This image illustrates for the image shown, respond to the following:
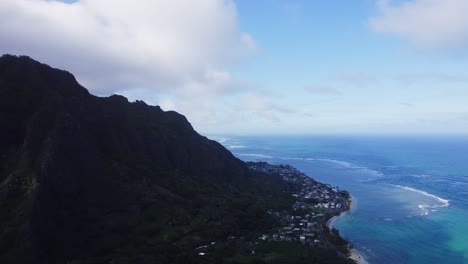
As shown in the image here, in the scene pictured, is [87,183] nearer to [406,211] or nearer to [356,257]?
[356,257]

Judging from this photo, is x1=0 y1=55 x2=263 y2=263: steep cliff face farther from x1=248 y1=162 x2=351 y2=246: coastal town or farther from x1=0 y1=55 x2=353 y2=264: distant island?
x1=248 y1=162 x2=351 y2=246: coastal town

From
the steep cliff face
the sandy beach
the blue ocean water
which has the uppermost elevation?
the steep cliff face

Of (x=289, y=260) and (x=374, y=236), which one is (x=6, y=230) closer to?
(x=289, y=260)

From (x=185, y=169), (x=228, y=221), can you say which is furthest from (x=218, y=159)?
(x=228, y=221)

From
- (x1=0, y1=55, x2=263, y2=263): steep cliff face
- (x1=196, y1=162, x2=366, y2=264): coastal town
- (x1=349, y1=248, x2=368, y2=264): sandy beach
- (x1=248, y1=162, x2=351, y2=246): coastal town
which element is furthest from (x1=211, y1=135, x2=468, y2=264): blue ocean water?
(x1=0, y1=55, x2=263, y2=263): steep cliff face

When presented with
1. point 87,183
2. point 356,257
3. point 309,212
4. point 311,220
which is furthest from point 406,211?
point 87,183

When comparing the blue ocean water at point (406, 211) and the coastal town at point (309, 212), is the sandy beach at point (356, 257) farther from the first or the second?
the coastal town at point (309, 212)
